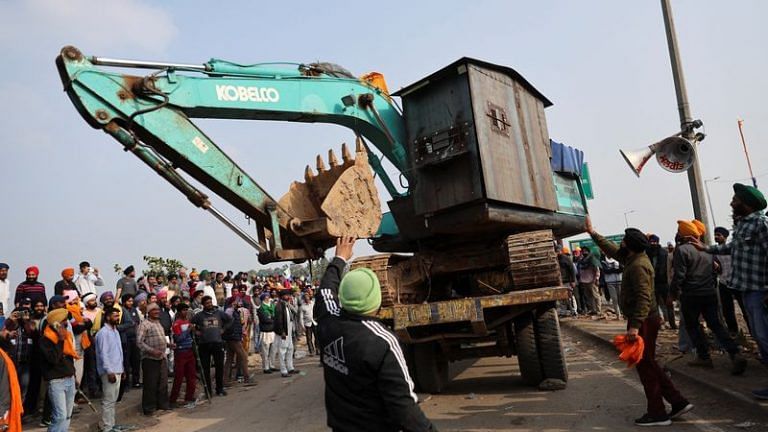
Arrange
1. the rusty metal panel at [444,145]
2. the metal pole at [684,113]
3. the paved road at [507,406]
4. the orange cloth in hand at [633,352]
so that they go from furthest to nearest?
the metal pole at [684,113] → the rusty metal panel at [444,145] → the paved road at [507,406] → the orange cloth in hand at [633,352]

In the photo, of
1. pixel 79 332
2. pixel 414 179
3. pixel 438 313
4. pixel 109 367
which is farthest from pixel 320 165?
pixel 79 332

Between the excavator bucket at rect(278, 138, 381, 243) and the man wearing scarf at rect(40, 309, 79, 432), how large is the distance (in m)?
3.31

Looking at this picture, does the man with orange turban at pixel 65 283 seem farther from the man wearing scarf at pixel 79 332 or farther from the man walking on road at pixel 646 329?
the man walking on road at pixel 646 329

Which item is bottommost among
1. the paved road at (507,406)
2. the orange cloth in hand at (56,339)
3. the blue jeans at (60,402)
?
the paved road at (507,406)

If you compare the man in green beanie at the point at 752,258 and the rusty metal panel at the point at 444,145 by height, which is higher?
the rusty metal panel at the point at 444,145

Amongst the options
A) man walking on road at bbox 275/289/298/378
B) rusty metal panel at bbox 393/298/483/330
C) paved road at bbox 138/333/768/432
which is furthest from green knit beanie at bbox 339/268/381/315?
man walking on road at bbox 275/289/298/378

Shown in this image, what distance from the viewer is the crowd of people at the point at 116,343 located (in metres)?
6.92

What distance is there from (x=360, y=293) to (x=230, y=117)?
4626 millimetres

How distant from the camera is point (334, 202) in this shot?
5910 mm

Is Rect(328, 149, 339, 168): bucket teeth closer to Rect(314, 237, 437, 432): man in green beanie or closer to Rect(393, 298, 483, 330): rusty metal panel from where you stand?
Rect(393, 298, 483, 330): rusty metal panel

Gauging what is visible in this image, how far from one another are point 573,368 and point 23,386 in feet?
26.5

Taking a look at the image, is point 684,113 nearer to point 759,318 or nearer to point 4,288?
point 759,318

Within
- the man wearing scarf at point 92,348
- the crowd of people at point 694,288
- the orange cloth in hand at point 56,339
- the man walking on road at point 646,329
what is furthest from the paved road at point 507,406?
the man wearing scarf at point 92,348

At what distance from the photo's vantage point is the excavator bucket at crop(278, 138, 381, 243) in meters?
6.00
